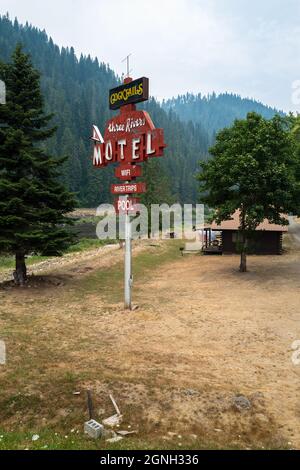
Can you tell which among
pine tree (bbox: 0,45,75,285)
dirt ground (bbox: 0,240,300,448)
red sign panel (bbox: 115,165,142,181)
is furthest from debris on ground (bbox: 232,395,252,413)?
pine tree (bbox: 0,45,75,285)

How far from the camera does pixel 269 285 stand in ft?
74.1

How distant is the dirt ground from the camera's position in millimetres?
8766

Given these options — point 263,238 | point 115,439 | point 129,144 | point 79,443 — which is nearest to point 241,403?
point 115,439

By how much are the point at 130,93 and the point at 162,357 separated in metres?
12.3

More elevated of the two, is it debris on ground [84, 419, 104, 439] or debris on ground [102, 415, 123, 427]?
debris on ground [84, 419, 104, 439]

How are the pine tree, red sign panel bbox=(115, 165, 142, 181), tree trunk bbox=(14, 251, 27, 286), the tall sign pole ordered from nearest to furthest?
the tall sign pole, red sign panel bbox=(115, 165, 142, 181), the pine tree, tree trunk bbox=(14, 251, 27, 286)

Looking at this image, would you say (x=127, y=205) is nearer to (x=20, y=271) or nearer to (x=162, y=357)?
(x=20, y=271)

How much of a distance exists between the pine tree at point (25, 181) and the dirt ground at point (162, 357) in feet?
9.02

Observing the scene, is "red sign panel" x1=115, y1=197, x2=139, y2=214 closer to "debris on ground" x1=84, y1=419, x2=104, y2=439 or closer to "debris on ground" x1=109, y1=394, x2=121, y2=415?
"debris on ground" x1=109, y1=394, x2=121, y2=415

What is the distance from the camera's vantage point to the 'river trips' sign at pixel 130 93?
17.7 metres

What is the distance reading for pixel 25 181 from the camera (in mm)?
20438

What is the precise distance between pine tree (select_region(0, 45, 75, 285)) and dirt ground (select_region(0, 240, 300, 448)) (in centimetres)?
275
